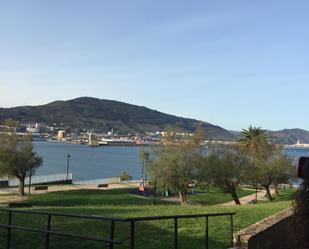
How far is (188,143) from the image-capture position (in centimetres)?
5019

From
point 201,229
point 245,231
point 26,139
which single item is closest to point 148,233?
point 201,229

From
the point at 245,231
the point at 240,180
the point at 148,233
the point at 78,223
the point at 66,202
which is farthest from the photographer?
the point at 240,180

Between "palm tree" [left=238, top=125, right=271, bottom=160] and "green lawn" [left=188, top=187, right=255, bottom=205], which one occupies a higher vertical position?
"palm tree" [left=238, top=125, right=271, bottom=160]

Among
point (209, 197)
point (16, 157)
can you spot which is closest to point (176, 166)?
point (209, 197)

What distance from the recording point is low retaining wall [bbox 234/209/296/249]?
975 centimetres

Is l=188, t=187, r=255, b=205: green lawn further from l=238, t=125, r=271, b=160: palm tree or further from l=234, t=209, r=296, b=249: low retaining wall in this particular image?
l=234, t=209, r=296, b=249: low retaining wall

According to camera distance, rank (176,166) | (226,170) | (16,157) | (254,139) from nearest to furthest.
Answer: (226,170) < (176,166) < (16,157) < (254,139)

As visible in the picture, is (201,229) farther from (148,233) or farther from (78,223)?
(78,223)

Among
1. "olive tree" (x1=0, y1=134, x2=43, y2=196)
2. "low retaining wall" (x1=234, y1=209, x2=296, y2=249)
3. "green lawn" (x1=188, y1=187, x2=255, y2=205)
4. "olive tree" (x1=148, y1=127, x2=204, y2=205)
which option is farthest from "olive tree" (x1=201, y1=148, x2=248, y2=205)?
"low retaining wall" (x1=234, y1=209, x2=296, y2=249)

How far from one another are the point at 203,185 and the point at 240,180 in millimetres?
3748

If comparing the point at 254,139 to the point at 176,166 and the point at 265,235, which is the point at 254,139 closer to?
the point at 176,166

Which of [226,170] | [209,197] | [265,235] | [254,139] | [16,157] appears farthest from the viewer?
[254,139]

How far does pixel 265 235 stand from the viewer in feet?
33.9

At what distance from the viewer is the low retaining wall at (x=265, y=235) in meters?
9.75
